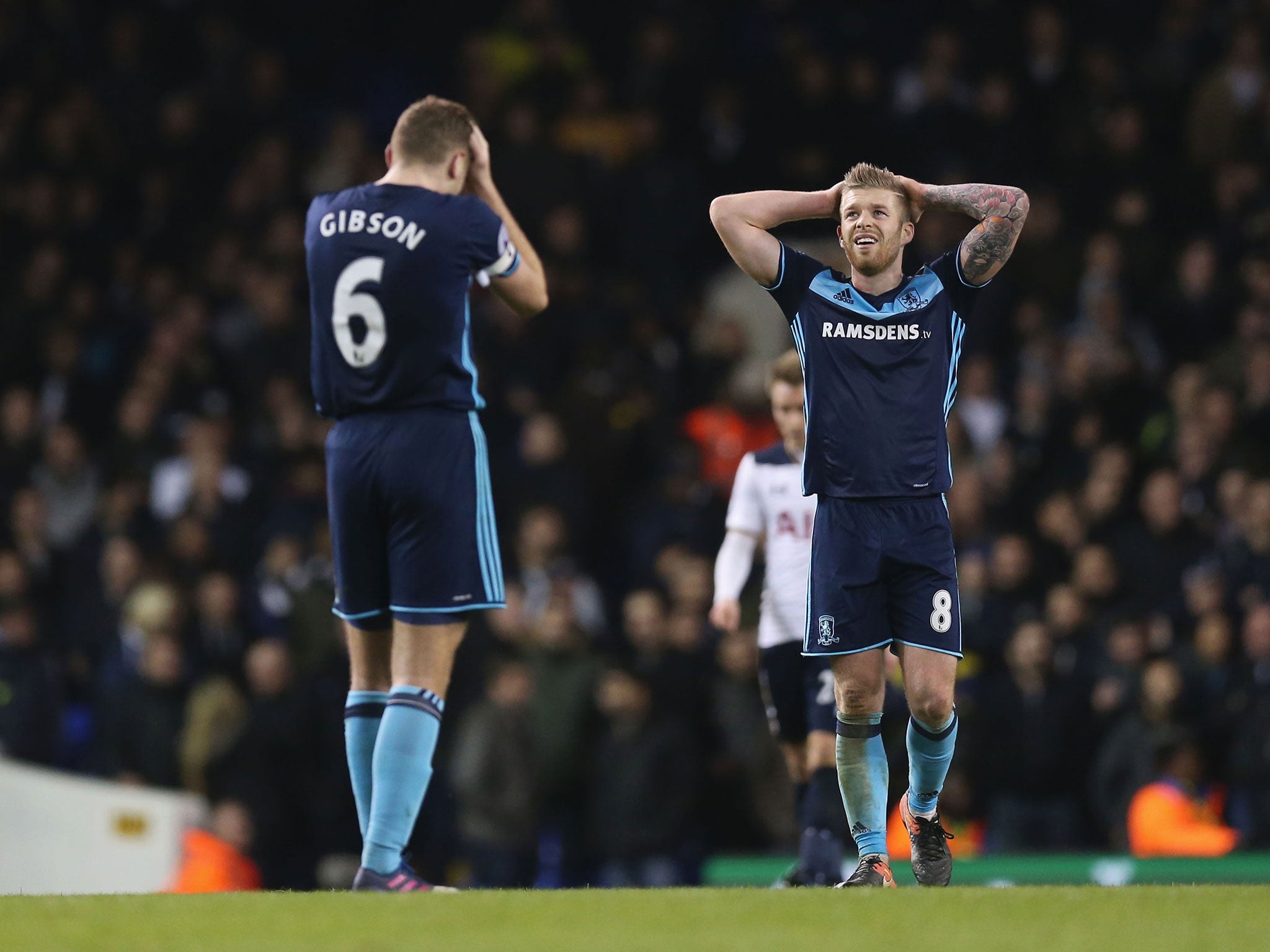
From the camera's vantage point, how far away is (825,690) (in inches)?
350

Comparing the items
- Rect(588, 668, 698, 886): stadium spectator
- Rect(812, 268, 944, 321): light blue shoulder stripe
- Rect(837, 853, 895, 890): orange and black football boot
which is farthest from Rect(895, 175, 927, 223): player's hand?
Rect(588, 668, 698, 886): stadium spectator

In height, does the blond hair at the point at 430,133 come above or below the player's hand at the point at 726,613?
above

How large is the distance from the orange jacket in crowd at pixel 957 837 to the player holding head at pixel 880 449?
446 centimetres

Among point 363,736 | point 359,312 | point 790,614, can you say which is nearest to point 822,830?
point 790,614

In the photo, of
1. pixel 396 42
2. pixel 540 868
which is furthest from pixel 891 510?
pixel 396 42

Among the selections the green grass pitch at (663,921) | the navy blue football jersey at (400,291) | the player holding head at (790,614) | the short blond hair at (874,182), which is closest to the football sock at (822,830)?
the player holding head at (790,614)

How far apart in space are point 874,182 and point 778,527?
2362 millimetres

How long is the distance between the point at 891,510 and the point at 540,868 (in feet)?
20.5

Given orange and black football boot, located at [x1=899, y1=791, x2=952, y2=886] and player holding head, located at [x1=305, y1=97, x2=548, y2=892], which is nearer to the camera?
player holding head, located at [x1=305, y1=97, x2=548, y2=892]

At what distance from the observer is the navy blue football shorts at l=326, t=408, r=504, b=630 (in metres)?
6.56

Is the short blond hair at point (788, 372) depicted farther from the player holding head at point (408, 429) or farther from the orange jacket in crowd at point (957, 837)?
the orange jacket in crowd at point (957, 837)

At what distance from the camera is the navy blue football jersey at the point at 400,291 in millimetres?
6574

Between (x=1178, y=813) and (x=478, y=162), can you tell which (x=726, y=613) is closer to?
(x=478, y=162)

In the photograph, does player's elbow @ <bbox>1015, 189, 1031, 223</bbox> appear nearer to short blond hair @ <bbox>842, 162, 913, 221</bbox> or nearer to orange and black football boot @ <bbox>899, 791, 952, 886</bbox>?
short blond hair @ <bbox>842, 162, 913, 221</bbox>
